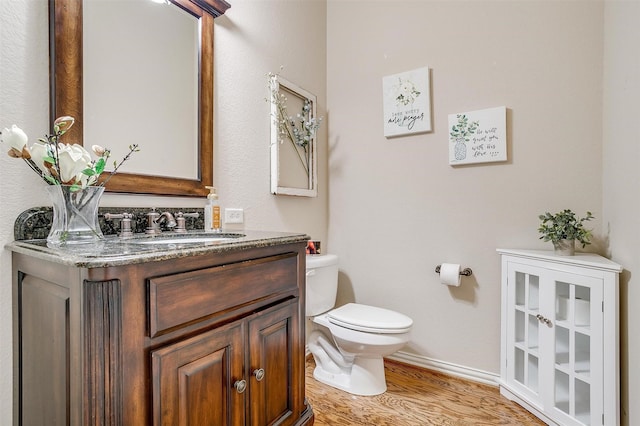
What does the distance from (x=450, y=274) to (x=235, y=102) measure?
159 cm

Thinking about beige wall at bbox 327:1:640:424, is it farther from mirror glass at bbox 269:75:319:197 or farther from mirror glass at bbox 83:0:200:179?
mirror glass at bbox 83:0:200:179

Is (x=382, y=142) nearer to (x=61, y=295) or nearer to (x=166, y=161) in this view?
(x=166, y=161)

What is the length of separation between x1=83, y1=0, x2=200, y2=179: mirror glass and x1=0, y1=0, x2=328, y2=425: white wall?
130mm

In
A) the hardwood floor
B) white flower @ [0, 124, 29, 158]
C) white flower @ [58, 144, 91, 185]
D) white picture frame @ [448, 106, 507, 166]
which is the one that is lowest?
the hardwood floor

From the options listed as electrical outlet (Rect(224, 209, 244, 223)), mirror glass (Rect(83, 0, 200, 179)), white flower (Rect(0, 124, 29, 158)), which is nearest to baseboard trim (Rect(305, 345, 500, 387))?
electrical outlet (Rect(224, 209, 244, 223))

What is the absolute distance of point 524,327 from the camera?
1745mm

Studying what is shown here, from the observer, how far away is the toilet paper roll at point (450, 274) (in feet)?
6.46

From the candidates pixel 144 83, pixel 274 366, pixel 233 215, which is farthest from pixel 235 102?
pixel 274 366

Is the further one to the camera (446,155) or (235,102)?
(446,155)

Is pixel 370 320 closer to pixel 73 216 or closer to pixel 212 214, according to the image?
pixel 212 214

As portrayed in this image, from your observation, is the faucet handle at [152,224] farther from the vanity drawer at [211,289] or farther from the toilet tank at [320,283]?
the toilet tank at [320,283]

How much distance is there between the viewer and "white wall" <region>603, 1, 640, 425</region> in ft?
4.30

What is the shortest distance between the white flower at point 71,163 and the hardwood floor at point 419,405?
1503 mm

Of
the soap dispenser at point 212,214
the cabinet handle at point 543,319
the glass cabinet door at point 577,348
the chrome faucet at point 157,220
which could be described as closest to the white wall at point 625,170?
the glass cabinet door at point 577,348
